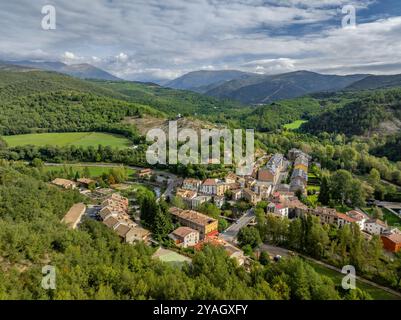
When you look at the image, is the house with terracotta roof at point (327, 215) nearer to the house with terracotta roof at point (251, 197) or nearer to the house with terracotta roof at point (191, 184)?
the house with terracotta roof at point (251, 197)

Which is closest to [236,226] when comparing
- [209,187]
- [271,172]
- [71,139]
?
[209,187]

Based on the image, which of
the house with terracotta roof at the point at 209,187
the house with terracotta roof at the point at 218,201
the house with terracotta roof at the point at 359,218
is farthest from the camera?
the house with terracotta roof at the point at 209,187

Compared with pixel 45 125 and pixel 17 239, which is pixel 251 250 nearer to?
pixel 17 239

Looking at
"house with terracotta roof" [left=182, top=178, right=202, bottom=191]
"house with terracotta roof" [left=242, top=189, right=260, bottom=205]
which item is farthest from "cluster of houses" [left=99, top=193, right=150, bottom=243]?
"house with terracotta roof" [left=242, top=189, right=260, bottom=205]

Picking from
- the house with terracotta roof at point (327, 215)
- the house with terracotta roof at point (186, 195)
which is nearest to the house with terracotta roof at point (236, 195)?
the house with terracotta roof at point (186, 195)

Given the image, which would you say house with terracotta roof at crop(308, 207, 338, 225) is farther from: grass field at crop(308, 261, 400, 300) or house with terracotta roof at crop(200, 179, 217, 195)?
house with terracotta roof at crop(200, 179, 217, 195)

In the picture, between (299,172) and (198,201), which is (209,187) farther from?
(299,172)
